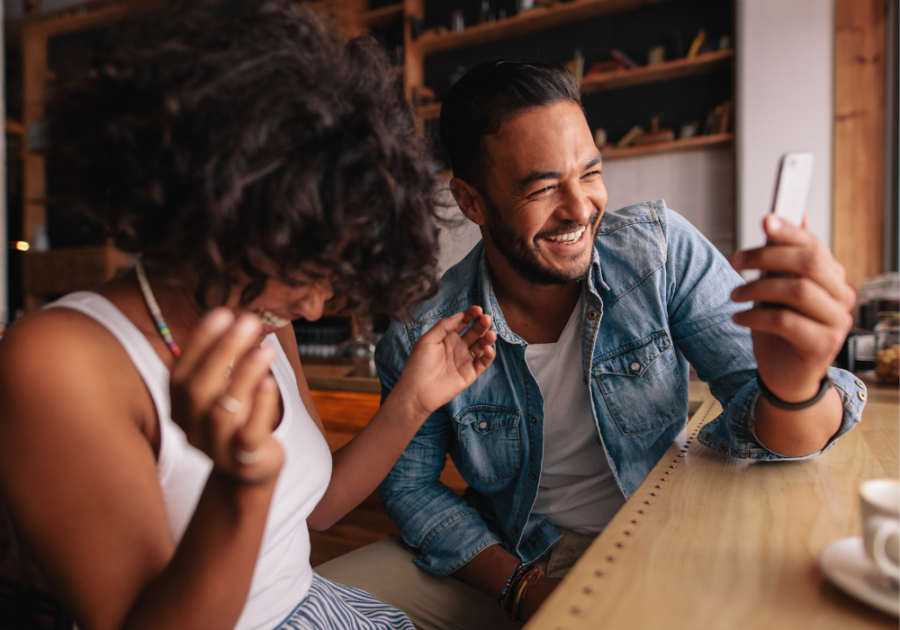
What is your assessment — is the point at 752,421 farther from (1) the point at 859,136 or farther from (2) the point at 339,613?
(1) the point at 859,136

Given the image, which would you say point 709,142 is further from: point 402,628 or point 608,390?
point 402,628

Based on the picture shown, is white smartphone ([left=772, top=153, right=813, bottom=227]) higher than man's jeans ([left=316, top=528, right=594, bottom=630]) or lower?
higher

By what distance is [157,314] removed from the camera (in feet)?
2.34

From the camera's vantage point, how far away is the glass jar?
1522mm

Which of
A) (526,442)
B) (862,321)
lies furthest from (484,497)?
(862,321)

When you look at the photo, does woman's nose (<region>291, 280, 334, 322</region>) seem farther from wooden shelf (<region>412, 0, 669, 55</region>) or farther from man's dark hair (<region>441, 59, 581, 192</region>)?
wooden shelf (<region>412, 0, 669, 55</region>)

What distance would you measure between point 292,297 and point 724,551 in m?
0.54

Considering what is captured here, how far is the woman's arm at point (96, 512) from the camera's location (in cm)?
50

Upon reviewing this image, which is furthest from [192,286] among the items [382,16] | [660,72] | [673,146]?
[382,16]

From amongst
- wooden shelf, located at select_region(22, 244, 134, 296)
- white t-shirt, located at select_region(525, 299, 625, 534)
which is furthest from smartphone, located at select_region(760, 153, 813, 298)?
wooden shelf, located at select_region(22, 244, 134, 296)

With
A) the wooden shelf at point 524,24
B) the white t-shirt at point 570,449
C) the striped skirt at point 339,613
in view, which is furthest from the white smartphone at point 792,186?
the wooden shelf at point 524,24

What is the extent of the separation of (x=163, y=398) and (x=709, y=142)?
277 centimetres

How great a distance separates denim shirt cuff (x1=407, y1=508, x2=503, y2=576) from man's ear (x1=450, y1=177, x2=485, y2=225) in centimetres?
65

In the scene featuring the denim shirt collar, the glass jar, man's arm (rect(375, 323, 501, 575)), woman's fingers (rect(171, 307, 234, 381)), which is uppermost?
woman's fingers (rect(171, 307, 234, 381))
